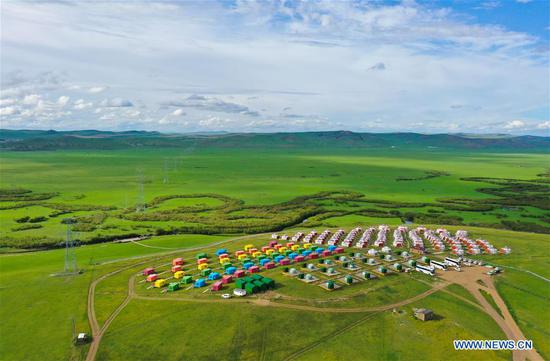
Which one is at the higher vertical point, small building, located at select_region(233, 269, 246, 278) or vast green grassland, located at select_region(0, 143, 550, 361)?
small building, located at select_region(233, 269, 246, 278)

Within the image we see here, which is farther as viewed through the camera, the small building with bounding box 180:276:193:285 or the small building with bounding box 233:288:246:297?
the small building with bounding box 180:276:193:285

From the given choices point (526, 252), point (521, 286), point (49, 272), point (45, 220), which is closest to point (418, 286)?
point (521, 286)

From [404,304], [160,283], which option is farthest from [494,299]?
[160,283]

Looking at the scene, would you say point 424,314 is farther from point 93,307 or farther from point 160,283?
point 93,307

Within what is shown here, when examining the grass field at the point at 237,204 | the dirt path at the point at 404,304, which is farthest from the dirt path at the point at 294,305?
the grass field at the point at 237,204

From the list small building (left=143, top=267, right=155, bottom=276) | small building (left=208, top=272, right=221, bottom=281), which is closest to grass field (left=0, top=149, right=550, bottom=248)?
small building (left=143, top=267, right=155, bottom=276)

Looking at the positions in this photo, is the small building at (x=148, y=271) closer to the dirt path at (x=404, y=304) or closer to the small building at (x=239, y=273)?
the dirt path at (x=404, y=304)

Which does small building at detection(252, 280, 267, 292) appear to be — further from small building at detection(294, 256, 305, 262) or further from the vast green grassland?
small building at detection(294, 256, 305, 262)
